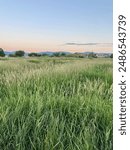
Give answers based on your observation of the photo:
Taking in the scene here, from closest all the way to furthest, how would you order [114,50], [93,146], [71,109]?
1. [114,50]
2. [93,146]
3. [71,109]

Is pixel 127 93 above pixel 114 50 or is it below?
below

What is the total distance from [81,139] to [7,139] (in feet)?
2.05

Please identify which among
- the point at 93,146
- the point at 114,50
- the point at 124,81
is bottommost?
the point at 93,146

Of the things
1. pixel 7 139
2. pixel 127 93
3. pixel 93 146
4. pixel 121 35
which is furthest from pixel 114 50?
pixel 7 139

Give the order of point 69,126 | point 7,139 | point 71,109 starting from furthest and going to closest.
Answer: point 71,109 < point 69,126 < point 7,139

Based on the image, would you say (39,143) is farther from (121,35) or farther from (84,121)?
(121,35)

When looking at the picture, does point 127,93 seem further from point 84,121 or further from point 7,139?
point 7,139

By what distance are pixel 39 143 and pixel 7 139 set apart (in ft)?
0.99

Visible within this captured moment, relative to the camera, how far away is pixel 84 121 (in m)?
3.37

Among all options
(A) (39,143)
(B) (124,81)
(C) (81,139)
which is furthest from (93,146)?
(B) (124,81)

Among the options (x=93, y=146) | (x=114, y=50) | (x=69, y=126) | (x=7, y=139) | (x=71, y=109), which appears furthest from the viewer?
(x=71, y=109)

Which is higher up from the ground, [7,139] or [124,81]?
[124,81]

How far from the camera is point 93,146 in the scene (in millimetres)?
2859

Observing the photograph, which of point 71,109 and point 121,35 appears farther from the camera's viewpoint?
point 71,109
